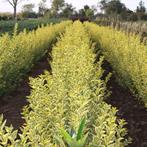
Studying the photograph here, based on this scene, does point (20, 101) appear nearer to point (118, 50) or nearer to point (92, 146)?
point (118, 50)

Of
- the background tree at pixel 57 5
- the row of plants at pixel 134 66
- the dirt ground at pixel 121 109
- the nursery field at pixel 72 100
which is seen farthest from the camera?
the background tree at pixel 57 5

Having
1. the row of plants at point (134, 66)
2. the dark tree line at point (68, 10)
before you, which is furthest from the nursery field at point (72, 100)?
the dark tree line at point (68, 10)

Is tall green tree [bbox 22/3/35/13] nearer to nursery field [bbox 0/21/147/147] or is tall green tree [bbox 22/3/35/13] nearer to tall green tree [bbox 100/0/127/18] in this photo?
tall green tree [bbox 100/0/127/18]

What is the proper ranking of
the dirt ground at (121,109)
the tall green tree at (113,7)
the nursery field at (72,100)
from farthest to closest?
the tall green tree at (113,7) → the dirt ground at (121,109) → the nursery field at (72,100)

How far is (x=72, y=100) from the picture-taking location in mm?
3754

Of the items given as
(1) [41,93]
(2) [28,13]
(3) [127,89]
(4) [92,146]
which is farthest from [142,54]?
(2) [28,13]

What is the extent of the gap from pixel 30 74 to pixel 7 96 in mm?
2951

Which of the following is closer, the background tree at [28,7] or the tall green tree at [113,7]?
the tall green tree at [113,7]

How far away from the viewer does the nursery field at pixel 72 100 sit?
2893 millimetres

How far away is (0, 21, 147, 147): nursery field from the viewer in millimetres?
2893

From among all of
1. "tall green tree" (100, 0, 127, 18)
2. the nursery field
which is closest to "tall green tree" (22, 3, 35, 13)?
"tall green tree" (100, 0, 127, 18)

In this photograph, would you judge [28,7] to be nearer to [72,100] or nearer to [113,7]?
[113,7]

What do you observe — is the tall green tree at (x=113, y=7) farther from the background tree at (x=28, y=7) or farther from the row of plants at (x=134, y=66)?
the row of plants at (x=134, y=66)

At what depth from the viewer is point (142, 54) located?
7715mm
